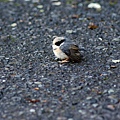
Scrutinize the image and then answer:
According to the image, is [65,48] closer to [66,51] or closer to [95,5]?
[66,51]

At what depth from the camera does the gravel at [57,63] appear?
165 inches

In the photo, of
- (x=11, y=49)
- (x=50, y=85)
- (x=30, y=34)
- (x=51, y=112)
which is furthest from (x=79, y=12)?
(x=51, y=112)

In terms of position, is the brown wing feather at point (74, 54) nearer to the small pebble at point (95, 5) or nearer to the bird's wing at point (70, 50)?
the bird's wing at point (70, 50)

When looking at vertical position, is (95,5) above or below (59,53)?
below

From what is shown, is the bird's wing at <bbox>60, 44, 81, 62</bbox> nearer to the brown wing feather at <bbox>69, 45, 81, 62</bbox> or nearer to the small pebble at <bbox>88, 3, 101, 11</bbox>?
the brown wing feather at <bbox>69, 45, 81, 62</bbox>

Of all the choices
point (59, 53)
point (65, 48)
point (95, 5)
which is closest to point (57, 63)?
point (59, 53)

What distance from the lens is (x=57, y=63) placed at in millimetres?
5270

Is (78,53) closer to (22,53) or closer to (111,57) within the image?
(111,57)

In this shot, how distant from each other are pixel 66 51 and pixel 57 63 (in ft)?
0.82

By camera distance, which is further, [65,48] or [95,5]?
[95,5]

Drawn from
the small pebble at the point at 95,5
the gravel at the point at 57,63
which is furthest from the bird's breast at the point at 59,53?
the small pebble at the point at 95,5

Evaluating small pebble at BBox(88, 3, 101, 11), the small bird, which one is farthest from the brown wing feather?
small pebble at BBox(88, 3, 101, 11)

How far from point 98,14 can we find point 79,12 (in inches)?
14.9

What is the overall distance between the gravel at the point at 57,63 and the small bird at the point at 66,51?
93mm
